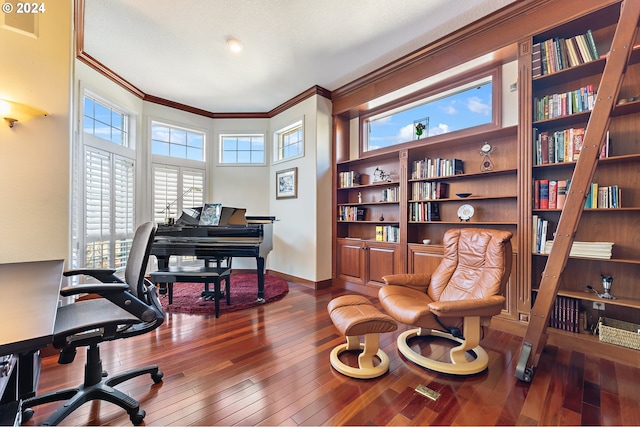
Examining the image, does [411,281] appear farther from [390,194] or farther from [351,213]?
[351,213]

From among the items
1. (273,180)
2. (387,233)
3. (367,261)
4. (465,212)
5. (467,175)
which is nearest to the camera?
(467,175)

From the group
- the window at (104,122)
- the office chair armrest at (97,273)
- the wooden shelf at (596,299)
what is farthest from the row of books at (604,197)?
the window at (104,122)

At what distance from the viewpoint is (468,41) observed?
2811mm

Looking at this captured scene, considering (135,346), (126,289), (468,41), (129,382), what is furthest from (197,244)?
(468,41)

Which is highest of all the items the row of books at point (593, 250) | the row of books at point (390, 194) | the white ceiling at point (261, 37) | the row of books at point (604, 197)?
the white ceiling at point (261, 37)

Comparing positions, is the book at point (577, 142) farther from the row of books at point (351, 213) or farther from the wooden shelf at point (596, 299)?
the row of books at point (351, 213)

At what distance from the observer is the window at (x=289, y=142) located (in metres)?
4.50

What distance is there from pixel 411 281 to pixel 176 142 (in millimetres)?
4542

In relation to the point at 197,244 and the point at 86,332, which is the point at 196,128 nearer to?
the point at 197,244

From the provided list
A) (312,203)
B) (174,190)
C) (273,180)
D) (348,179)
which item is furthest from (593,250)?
(174,190)

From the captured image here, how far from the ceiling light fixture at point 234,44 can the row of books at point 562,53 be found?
9.68 ft

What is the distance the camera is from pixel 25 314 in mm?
971

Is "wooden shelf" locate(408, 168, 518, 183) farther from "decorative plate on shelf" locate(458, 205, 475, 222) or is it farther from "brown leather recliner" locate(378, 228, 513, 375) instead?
"brown leather recliner" locate(378, 228, 513, 375)

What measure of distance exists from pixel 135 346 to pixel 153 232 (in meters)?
1.30
